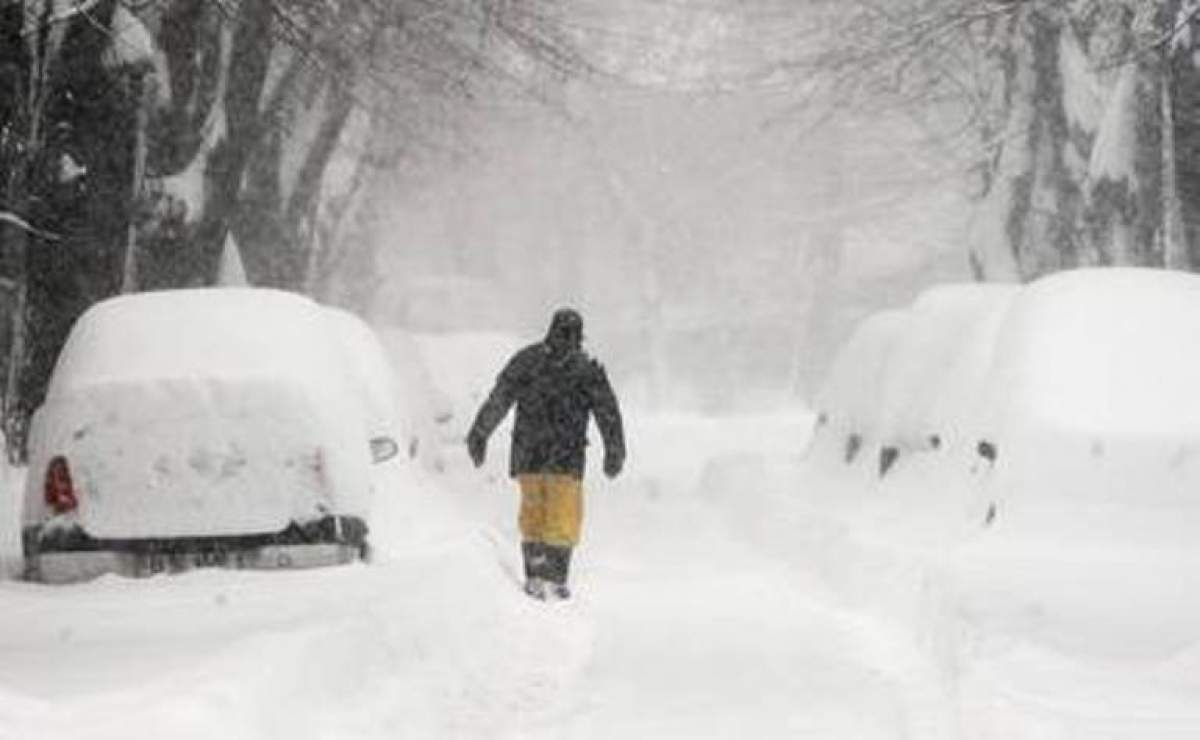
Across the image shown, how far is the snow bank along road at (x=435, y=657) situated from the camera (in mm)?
7441

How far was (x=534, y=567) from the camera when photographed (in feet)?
41.3

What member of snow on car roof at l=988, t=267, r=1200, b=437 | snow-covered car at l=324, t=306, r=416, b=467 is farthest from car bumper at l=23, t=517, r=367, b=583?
snow on car roof at l=988, t=267, r=1200, b=437

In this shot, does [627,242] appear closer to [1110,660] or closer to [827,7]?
[827,7]

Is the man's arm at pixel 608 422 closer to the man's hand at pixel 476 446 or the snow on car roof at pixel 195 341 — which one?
the man's hand at pixel 476 446

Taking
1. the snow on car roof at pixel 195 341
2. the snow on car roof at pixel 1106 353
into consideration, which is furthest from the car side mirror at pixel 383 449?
the snow on car roof at pixel 1106 353

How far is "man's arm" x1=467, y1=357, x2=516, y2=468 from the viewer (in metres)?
12.7

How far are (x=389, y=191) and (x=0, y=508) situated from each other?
22.8 m

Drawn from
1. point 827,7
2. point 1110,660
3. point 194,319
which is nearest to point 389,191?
point 827,7

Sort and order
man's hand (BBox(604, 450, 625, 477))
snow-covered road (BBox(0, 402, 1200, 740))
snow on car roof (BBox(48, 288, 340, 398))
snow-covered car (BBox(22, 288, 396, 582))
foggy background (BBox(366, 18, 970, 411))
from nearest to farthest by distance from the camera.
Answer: snow-covered road (BBox(0, 402, 1200, 740)), snow-covered car (BBox(22, 288, 396, 582)), snow on car roof (BBox(48, 288, 340, 398)), man's hand (BBox(604, 450, 625, 477)), foggy background (BBox(366, 18, 970, 411))

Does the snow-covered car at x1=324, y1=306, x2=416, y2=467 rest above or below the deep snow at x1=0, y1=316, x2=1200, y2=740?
above

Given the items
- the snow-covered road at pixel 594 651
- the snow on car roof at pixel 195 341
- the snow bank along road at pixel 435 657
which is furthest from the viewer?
the snow on car roof at pixel 195 341

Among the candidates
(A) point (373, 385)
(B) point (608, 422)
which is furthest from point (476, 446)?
(A) point (373, 385)

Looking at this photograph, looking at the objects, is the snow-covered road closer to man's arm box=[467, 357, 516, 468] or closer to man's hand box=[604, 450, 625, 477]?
man's arm box=[467, 357, 516, 468]

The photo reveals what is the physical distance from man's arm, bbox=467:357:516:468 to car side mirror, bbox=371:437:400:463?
1.47m
